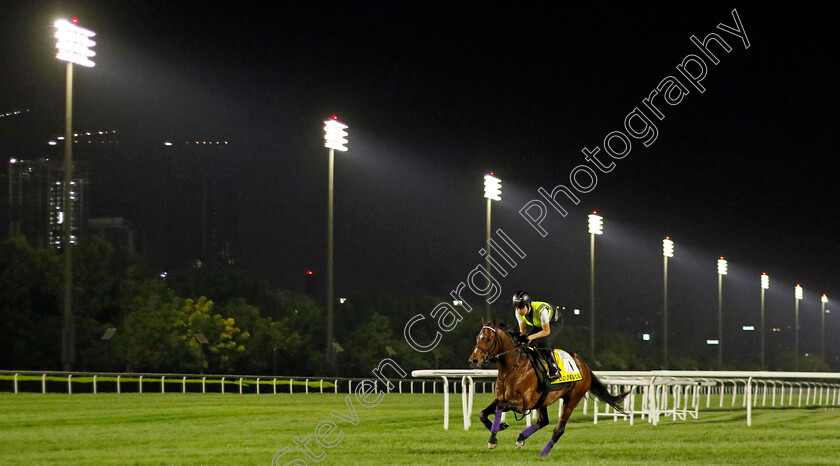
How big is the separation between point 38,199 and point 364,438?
95549 mm

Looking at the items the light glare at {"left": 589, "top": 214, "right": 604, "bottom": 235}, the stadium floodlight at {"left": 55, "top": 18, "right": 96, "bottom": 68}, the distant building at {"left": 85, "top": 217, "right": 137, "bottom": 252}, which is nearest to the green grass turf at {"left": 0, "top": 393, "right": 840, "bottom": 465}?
the stadium floodlight at {"left": 55, "top": 18, "right": 96, "bottom": 68}

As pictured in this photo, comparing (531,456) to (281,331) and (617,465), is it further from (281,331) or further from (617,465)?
(281,331)

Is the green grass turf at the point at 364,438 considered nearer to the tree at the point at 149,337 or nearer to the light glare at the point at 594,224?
the tree at the point at 149,337

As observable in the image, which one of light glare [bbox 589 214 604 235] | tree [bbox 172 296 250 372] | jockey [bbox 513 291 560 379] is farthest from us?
tree [bbox 172 296 250 372]

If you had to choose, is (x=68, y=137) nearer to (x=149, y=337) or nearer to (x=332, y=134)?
(x=332, y=134)

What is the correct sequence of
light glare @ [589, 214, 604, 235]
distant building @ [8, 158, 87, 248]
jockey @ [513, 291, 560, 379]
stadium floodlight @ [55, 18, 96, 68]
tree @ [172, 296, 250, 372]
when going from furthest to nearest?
distant building @ [8, 158, 87, 248] < tree @ [172, 296, 250, 372] < light glare @ [589, 214, 604, 235] < stadium floodlight @ [55, 18, 96, 68] < jockey @ [513, 291, 560, 379]

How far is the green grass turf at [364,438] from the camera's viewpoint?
399 inches

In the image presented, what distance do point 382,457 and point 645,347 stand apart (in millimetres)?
84208

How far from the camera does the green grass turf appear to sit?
1012cm

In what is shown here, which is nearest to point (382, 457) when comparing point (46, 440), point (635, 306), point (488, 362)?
point (488, 362)

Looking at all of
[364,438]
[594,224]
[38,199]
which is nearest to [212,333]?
[594,224]

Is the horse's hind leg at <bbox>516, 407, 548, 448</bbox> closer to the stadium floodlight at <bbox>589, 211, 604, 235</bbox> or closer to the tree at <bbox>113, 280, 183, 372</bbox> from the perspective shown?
the tree at <bbox>113, 280, 183, 372</bbox>

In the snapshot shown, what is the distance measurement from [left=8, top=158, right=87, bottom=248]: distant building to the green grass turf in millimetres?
76588

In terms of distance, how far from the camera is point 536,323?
10.7m
